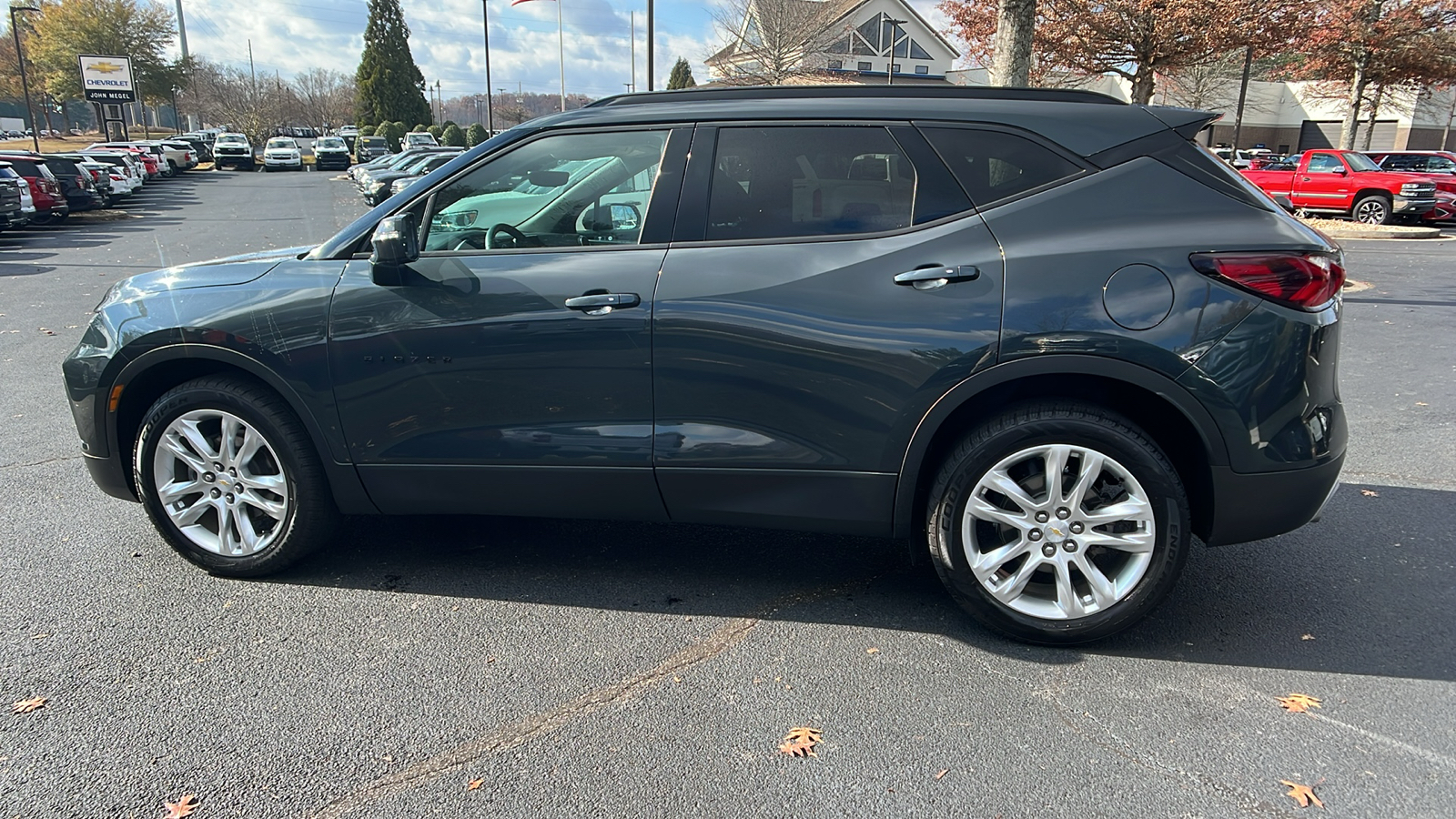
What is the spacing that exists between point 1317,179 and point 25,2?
240 feet

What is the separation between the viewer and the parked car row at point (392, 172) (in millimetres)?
20266

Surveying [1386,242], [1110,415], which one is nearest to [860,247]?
[1110,415]

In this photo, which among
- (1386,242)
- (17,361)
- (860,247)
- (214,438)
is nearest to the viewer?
(860,247)

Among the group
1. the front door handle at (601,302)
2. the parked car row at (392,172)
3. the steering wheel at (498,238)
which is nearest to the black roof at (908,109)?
the steering wheel at (498,238)

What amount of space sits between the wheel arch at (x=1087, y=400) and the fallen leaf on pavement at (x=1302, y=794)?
2.90 feet

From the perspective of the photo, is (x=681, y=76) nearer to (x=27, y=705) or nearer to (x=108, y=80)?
(x=108, y=80)

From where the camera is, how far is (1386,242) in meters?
18.0

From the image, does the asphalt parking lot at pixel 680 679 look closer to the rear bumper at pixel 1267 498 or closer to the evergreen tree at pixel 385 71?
the rear bumper at pixel 1267 498

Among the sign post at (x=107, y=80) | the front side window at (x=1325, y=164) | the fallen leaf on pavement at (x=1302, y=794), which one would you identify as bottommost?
the fallen leaf on pavement at (x=1302, y=794)

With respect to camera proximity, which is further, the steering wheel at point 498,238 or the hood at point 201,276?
the hood at point 201,276

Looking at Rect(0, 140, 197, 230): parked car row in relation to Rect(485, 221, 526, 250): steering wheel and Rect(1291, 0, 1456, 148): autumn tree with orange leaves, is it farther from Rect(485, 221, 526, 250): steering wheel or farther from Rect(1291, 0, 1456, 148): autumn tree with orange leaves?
Rect(1291, 0, 1456, 148): autumn tree with orange leaves

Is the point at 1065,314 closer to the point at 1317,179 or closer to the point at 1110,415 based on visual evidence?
the point at 1110,415

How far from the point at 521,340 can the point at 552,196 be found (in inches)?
23.9

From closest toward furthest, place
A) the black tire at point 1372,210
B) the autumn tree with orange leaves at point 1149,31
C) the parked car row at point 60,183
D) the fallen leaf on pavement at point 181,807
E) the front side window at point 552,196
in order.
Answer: the fallen leaf on pavement at point 181,807 < the front side window at point 552,196 < the parked car row at point 60,183 < the autumn tree with orange leaves at point 1149,31 < the black tire at point 1372,210
